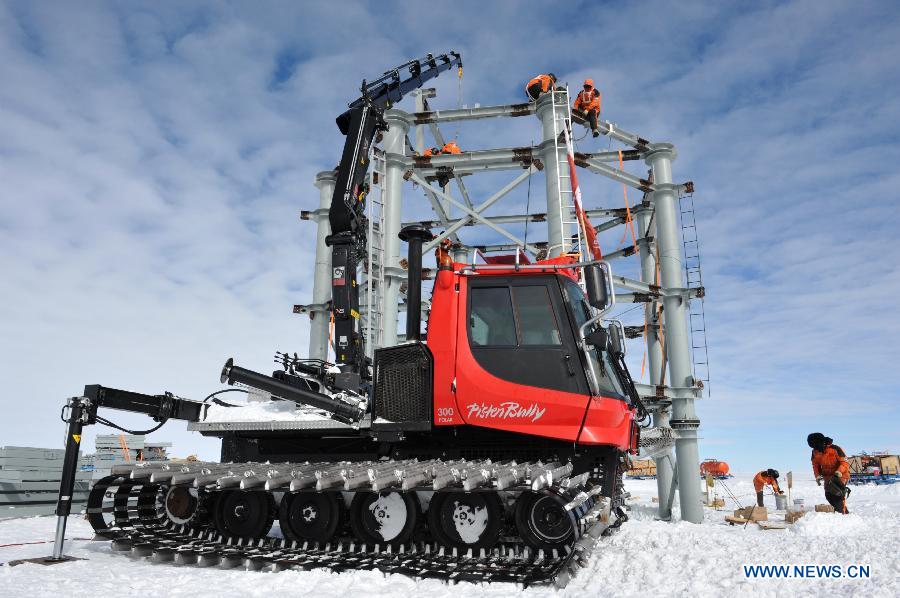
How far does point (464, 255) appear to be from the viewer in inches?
874

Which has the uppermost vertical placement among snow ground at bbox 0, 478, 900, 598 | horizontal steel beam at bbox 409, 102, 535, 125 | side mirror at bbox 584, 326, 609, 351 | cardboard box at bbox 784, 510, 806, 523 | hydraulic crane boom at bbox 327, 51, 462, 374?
horizontal steel beam at bbox 409, 102, 535, 125

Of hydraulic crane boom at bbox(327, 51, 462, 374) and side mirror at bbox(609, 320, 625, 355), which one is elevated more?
hydraulic crane boom at bbox(327, 51, 462, 374)

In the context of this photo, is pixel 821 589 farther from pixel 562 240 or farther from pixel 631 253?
pixel 631 253

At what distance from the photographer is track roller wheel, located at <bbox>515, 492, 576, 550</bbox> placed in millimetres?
5047

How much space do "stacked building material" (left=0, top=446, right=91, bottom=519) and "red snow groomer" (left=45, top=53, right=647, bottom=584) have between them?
278 inches

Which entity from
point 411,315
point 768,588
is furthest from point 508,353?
point 768,588

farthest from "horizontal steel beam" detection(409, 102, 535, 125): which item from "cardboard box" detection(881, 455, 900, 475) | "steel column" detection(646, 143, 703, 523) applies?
"cardboard box" detection(881, 455, 900, 475)

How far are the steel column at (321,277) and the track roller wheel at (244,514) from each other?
8.68 metres

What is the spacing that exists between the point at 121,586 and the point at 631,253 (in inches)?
630

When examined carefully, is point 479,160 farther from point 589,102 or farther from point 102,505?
point 102,505

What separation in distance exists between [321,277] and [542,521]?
1145cm

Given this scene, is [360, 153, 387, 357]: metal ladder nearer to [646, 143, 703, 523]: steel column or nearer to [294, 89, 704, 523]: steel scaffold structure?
[294, 89, 704, 523]: steel scaffold structure

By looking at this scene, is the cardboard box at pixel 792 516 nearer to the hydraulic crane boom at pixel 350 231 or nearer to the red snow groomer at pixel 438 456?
the red snow groomer at pixel 438 456

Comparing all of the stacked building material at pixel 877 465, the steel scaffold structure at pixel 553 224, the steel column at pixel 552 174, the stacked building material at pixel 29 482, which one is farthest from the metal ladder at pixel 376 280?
the stacked building material at pixel 877 465
